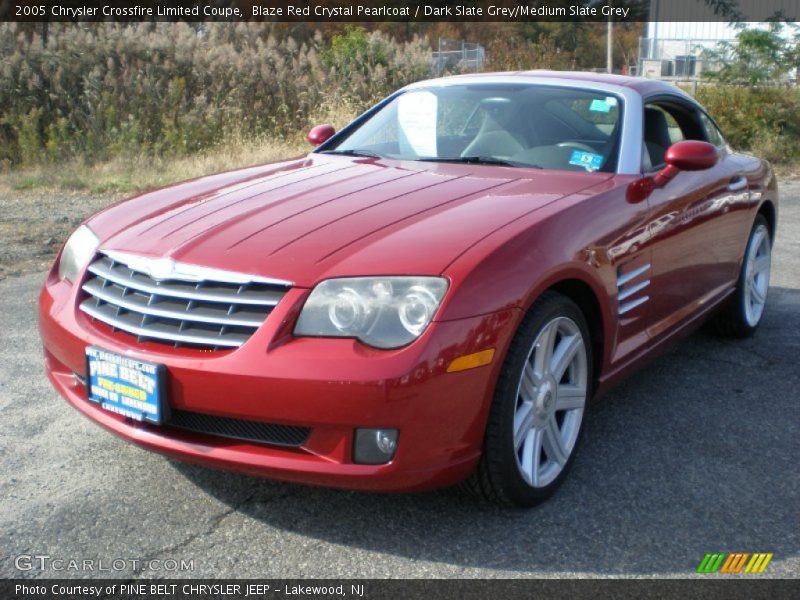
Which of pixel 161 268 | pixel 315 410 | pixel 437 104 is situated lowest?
pixel 315 410

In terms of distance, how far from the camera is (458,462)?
2.73m

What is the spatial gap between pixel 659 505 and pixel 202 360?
1583 mm

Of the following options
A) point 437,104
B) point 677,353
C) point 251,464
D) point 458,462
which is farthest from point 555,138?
point 251,464

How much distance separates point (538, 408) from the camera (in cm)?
305

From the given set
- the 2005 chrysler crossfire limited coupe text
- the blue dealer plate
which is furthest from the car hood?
the blue dealer plate

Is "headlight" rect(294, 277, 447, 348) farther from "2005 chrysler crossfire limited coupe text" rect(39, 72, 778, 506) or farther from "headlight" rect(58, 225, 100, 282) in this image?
"headlight" rect(58, 225, 100, 282)

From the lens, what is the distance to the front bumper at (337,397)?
2549 millimetres

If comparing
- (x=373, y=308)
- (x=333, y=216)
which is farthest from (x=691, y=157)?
(x=373, y=308)

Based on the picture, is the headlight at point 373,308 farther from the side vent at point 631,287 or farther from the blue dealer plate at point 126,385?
the side vent at point 631,287

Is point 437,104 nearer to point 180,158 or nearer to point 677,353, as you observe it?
point 677,353

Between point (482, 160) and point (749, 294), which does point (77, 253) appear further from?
point (749, 294)

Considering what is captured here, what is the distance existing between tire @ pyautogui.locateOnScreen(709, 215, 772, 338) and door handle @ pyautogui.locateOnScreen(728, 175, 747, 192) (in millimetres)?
363

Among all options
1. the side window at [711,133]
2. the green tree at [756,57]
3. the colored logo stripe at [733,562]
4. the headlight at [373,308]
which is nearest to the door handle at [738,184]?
the side window at [711,133]

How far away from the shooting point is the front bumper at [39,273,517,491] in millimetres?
2549
